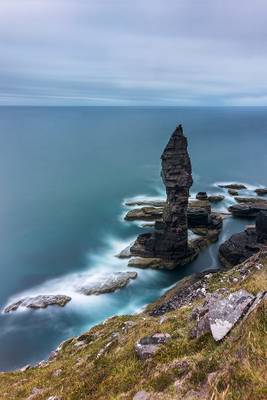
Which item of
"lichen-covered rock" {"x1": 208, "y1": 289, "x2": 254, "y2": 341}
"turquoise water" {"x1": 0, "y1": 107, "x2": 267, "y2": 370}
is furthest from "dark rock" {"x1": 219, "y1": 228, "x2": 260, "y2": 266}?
"lichen-covered rock" {"x1": 208, "y1": 289, "x2": 254, "y2": 341}

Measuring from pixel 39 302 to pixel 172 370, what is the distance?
50.5 metres

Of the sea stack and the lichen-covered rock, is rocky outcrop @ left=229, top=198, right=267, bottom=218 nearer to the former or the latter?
the sea stack

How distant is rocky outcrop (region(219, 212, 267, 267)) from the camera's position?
73.6 metres

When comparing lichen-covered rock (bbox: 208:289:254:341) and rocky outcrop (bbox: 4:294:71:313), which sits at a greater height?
lichen-covered rock (bbox: 208:289:254:341)

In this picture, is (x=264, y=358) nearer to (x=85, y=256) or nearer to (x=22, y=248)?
(x=85, y=256)

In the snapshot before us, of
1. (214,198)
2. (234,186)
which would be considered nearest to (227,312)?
(214,198)

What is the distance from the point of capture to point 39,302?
6456 centimetres

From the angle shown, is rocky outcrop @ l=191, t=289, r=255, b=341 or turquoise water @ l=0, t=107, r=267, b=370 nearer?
rocky outcrop @ l=191, t=289, r=255, b=341

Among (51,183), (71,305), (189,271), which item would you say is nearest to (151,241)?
(189,271)

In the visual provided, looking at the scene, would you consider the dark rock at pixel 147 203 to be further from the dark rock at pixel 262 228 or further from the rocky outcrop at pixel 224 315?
the rocky outcrop at pixel 224 315

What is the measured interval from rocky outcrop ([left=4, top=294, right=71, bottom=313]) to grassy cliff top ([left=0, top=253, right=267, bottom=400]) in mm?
36714

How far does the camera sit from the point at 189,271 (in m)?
74.8

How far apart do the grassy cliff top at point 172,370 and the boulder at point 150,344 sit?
302mm

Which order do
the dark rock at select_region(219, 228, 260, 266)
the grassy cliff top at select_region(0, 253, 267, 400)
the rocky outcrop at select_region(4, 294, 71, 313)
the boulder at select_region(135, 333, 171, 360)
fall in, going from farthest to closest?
the dark rock at select_region(219, 228, 260, 266), the rocky outcrop at select_region(4, 294, 71, 313), the boulder at select_region(135, 333, 171, 360), the grassy cliff top at select_region(0, 253, 267, 400)
